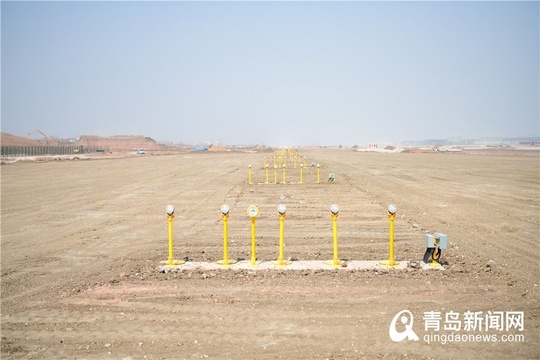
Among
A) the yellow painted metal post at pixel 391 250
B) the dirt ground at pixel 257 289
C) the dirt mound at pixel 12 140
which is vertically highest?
the dirt mound at pixel 12 140

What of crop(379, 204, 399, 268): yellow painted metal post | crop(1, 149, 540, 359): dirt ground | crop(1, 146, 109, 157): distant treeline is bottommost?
crop(1, 149, 540, 359): dirt ground

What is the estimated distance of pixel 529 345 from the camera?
559 centimetres

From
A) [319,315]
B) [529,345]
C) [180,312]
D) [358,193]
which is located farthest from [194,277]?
[358,193]

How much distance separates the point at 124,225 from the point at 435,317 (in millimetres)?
10425

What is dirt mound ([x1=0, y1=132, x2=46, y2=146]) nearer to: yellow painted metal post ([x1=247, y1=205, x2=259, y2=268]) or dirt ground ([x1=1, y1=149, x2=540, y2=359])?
dirt ground ([x1=1, y1=149, x2=540, y2=359])

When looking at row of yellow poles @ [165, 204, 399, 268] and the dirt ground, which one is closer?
the dirt ground

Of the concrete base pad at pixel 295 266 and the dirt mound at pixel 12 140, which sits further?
the dirt mound at pixel 12 140

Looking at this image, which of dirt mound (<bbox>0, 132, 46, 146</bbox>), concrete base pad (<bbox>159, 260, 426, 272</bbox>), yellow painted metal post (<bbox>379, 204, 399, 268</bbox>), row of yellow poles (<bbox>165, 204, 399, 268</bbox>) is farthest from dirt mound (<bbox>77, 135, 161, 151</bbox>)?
yellow painted metal post (<bbox>379, 204, 399, 268</bbox>)

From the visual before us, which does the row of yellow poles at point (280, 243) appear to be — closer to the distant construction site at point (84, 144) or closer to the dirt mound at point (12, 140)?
the distant construction site at point (84, 144)

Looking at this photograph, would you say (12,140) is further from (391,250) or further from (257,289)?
(391,250)

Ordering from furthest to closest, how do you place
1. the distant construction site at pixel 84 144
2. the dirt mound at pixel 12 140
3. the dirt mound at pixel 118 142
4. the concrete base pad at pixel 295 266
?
the dirt mound at pixel 118 142 < the dirt mound at pixel 12 140 < the distant construction site at pixel 84 144 < the concrete base pad at pixel 295 266

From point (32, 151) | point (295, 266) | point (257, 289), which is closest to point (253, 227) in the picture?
point (295, 266)

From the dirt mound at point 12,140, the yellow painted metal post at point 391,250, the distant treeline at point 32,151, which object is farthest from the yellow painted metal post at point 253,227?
the dirt mound at point 12,140

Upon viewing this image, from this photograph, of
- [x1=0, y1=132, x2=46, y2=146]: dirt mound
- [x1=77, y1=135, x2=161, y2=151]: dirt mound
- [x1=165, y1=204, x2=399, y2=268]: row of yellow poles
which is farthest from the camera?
[x1=77, y1=135, x2=161, y2=151]: dirt mound
